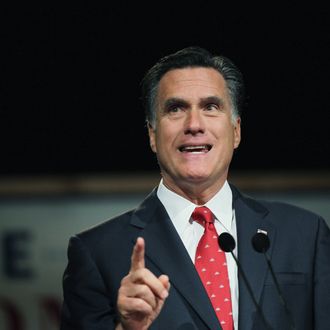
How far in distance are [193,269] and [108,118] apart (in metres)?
1.52

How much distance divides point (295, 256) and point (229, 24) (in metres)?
1.55

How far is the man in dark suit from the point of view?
1.46 meters

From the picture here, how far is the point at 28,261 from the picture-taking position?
2916 millimetres

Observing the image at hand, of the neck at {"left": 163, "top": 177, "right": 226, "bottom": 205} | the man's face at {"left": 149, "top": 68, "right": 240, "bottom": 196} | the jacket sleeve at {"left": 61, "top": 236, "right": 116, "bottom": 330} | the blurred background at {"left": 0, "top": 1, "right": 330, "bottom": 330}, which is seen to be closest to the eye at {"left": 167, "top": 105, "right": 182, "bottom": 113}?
the man's face at {"left": 149, "top": 68, "right": 240, "bottom": 196}

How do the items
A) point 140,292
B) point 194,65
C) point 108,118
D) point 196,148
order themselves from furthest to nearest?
point 108,118
point 194,65
point 196,148
point 140,292

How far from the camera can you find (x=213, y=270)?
151 centimetres

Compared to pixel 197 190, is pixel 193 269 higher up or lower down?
lower down

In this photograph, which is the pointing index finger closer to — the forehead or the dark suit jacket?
the dark suit jacket

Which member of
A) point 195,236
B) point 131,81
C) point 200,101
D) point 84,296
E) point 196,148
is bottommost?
point 84,296

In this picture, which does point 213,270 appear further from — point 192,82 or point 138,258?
point 192,82

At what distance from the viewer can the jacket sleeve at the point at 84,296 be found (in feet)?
4.94

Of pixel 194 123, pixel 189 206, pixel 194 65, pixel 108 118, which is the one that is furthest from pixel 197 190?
pixel 108 118

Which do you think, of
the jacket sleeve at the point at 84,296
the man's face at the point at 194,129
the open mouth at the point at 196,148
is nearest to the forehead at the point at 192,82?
the man's face at the point at 194,129

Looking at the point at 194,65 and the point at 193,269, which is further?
the point at 194,65
